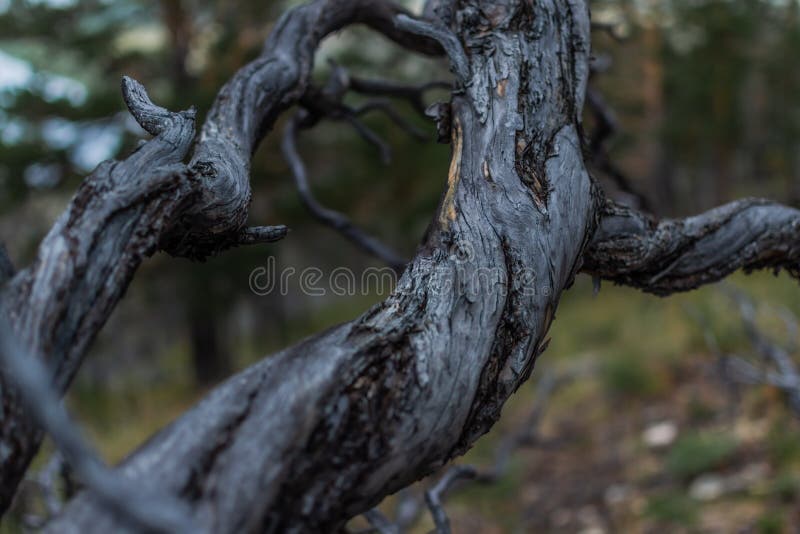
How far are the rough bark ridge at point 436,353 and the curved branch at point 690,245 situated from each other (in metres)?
0.15

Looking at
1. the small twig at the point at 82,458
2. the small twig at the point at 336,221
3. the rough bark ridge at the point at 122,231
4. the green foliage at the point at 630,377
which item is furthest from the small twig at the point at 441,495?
the green foliage at the point at 630,377

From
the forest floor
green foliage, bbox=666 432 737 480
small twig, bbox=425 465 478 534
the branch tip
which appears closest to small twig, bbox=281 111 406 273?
small twig, bbox=425 465 478 534

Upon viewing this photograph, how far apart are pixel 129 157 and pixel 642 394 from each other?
4818 mm

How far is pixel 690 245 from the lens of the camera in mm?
1349

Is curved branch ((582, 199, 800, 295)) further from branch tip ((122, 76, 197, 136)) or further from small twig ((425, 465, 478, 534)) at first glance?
branch tip ((122, 76, 197, 136))

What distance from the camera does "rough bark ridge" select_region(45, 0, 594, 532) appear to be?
2.42 feet

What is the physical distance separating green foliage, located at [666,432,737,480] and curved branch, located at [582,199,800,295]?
99.9 inches

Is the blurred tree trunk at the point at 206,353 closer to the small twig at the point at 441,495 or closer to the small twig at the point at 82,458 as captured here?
the small twig at the point at 441,495

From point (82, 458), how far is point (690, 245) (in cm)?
115

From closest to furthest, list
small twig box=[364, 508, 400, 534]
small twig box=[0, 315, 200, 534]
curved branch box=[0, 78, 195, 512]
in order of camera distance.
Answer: small twig box=[0, 315, 200, 534] < curved branch box=[0, 78, 195, 512] < small twig box=[364, 508, 400, 534]

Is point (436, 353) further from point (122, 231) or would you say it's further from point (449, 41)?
point (449, 41)

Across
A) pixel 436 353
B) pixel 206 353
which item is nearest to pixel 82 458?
pixel 436 353

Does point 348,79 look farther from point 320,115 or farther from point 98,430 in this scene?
point 98,430

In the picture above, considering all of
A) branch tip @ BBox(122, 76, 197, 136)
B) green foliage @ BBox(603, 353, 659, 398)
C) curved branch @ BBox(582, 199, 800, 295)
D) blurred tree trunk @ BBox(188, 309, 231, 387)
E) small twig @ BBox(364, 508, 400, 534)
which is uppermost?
branch tip @ BBox(122, 76, 197, 136)
